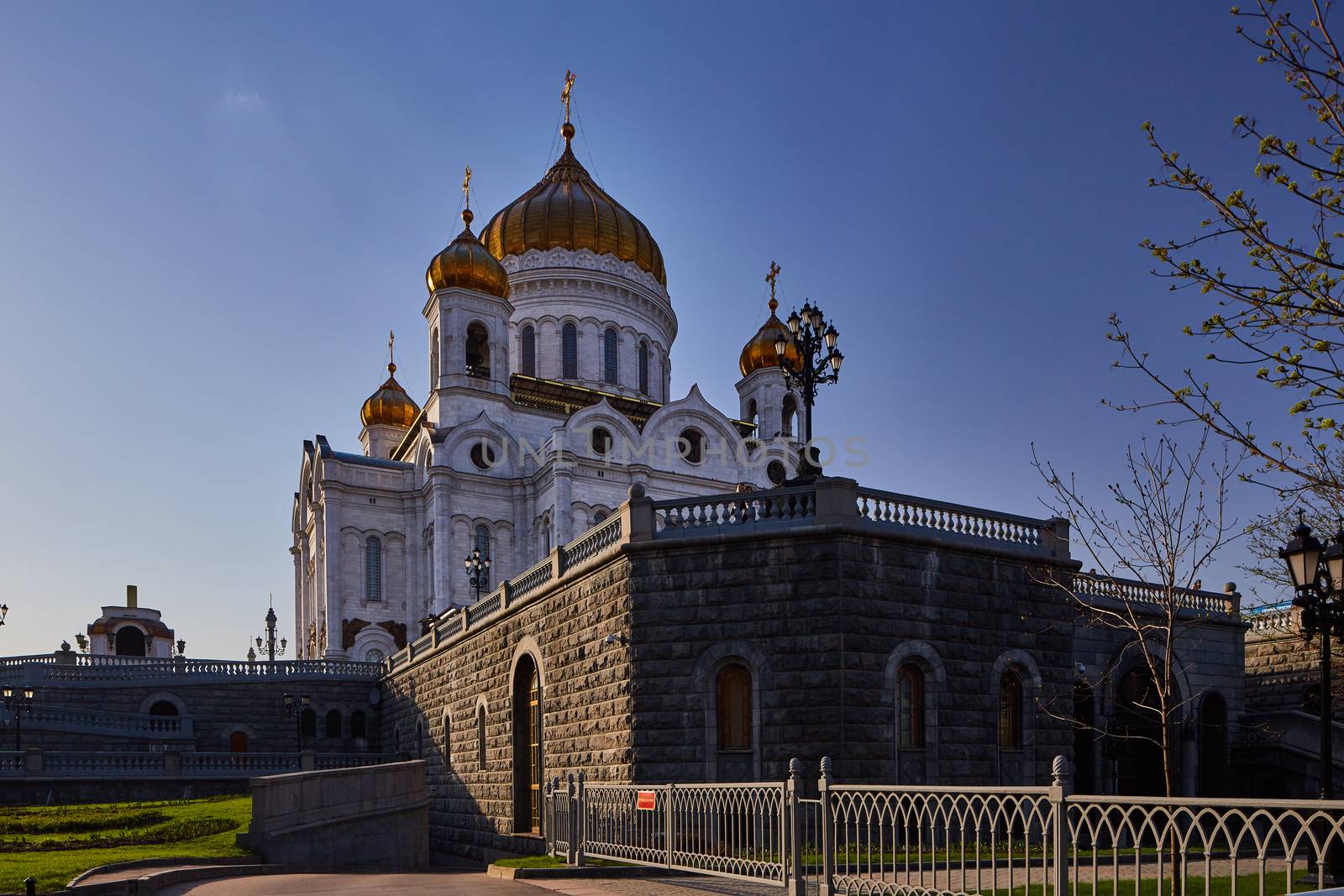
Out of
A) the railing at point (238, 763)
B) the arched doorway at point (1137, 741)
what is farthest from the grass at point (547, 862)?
the railing at point (238, 763)

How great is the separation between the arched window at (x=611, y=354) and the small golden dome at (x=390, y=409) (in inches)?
390

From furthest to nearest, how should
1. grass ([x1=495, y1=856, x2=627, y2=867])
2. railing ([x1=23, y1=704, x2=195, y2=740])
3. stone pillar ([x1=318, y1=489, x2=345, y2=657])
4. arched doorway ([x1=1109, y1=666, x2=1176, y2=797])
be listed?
stone pillar ([x1=318, y1=489, x2=345, y2=657]) → railing ([x1=23, y1=704, x2=195, y2=740]) → arched doorway ([x1=1109, y1=666, x2=1176, y2=797]) → grass ([x1=495, y1=856, x2=627, y2=867])

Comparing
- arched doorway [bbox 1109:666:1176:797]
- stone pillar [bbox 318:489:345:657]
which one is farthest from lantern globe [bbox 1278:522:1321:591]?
stone pillar [bbox 318:489:345:657]

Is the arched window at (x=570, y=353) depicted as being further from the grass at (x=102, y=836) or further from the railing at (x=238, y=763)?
the grass at (x=102, y=836)

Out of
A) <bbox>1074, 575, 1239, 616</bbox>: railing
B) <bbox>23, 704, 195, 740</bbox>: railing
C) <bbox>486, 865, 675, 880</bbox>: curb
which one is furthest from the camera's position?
<bbox>23, 704, 195, 740</bbox>: railing

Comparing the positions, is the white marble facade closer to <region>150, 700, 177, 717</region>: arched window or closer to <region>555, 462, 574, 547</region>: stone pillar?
<region>555, 462, 574, 547</region>: stone pillar

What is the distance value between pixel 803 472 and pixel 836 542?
183 cm

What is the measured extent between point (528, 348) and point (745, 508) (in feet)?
114

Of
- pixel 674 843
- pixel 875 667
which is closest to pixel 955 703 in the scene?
pixel 875 667

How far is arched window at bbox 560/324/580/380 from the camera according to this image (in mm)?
50906

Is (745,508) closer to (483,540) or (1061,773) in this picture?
(1061,773)

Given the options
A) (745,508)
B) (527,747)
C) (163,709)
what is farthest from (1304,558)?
(163,709)

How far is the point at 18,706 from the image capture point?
99.5ft

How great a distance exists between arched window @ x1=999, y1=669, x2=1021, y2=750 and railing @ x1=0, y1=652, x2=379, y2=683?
Answer: 85.5 feet
